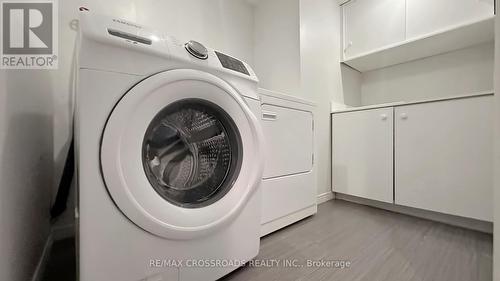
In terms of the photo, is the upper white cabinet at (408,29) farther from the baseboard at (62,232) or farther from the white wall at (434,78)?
the baseboard at (62,232)

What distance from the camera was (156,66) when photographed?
0.48 m

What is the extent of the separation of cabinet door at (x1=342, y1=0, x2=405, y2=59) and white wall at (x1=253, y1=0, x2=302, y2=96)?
1.90ft

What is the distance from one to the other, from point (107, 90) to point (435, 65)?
216 centimetres

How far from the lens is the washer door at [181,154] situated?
42 centimetres

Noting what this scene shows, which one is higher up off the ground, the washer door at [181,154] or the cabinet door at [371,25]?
the cabinet door at [371,25]

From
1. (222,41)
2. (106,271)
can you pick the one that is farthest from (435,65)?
(106,271)

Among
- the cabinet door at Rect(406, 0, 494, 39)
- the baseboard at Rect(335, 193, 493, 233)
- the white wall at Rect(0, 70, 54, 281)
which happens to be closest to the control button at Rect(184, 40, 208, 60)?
the white wall at Rect(0, 70, 54, 281)

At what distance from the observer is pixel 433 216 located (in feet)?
3.69

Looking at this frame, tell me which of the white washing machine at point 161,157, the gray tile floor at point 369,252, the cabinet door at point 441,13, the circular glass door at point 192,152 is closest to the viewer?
the white washing machine at point 161,157

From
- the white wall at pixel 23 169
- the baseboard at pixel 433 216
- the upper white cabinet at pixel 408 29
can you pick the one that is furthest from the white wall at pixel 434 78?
the white wall at pixel 23 169

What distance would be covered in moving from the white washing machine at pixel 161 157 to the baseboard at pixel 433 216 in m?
1.13

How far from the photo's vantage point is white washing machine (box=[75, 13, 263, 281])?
0.40 meters

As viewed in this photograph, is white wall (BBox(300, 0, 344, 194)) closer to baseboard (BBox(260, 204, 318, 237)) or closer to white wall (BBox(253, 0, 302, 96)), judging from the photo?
white wall (BBox(253, 0, 302, 96))

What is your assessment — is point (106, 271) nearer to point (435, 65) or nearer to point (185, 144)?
point (185, 144)
